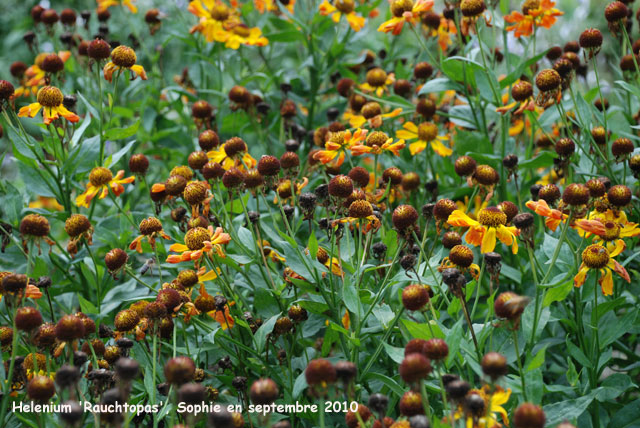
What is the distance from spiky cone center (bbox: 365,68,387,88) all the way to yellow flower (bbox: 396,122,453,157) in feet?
0.97

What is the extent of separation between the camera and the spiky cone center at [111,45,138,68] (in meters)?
2.00

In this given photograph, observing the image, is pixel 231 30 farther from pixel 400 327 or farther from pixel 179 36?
pixel 400 327

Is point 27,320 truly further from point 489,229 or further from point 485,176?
point 485,176

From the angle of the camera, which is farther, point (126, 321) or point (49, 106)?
point (49, 106)

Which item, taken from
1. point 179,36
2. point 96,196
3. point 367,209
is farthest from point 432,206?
point 179,36

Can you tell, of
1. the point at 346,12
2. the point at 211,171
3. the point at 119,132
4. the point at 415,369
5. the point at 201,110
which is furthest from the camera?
the point at 346,12

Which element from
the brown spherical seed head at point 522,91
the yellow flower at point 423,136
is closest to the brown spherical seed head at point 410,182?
the yellow flower at point 423,136

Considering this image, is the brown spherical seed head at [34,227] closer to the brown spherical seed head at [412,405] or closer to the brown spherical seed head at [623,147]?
the brown spherical seed head at [412,405]

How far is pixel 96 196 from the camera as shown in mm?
2180

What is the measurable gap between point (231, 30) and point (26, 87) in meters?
0.93

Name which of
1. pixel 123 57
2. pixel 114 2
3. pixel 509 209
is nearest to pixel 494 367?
pixel 509 209

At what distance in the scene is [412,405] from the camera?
1191 mm

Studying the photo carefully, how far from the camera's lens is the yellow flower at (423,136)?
224cm

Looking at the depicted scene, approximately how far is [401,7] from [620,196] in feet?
3.46
